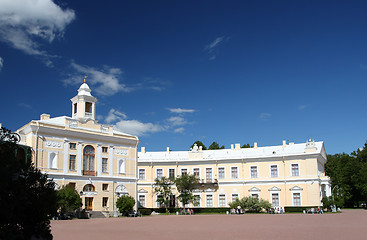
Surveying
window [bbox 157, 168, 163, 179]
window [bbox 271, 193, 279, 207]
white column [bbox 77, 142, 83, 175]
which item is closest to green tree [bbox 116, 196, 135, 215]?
white column [bbox 77, 142, 83, 175]

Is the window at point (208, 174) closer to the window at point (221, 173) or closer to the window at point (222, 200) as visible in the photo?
the window at point (221, 173)

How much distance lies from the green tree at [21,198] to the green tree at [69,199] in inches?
922

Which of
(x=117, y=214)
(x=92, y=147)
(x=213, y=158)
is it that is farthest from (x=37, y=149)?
(x=213, y=158)

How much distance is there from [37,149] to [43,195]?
1030 inches

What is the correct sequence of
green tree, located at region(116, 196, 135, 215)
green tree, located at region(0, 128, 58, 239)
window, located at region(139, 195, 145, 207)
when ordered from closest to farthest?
1. green tree, located at region(0, 128, 58, 239)
2. green tree, located at region(116, 196, 135, 215)
3. window, located at region(139, 195, 145, 207)

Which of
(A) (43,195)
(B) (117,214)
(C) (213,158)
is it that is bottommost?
(B) (117,214)

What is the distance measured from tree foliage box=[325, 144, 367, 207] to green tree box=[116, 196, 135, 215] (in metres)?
31.6

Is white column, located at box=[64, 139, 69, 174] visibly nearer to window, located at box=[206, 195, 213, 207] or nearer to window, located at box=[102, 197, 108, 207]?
window, located at box=[102, 197, 108, 207]

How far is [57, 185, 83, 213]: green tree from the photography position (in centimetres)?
3323

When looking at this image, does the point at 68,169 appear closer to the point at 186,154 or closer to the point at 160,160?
the point at 160,160

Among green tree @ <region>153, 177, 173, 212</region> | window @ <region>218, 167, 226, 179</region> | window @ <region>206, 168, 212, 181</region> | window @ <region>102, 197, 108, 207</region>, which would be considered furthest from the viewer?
window @ <region>206, 168, 212, 181</region>

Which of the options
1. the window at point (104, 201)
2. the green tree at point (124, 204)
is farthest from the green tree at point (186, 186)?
the window at point (104, 201)

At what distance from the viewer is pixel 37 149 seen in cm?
3484

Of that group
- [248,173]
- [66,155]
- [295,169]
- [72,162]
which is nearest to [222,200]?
[248,173]
